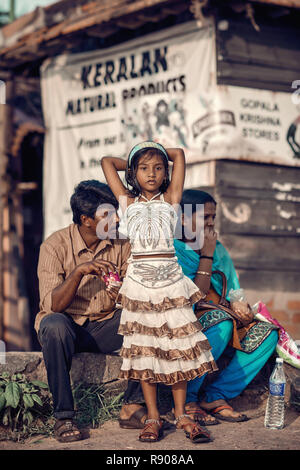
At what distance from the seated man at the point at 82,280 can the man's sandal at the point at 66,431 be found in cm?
35

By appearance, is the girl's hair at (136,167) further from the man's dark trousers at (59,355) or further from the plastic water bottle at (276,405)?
the plastic water bottle at (276,405)

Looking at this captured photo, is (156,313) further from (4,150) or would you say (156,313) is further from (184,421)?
(4,150)


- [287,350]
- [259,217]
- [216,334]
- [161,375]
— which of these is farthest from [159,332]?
[259,217]

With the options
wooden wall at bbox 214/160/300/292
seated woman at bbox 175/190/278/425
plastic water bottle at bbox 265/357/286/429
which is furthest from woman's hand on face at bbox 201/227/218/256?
wooden wall at bbox 214/160/300/292

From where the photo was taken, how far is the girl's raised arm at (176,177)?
386cm

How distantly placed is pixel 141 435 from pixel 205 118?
394 centimetres

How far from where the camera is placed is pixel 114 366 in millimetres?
4410

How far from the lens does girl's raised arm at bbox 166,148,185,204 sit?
3863 mm

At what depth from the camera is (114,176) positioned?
391 cm

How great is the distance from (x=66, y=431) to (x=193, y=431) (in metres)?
0.73

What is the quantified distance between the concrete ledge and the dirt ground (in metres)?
0.37

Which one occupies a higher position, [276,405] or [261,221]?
[261,221]

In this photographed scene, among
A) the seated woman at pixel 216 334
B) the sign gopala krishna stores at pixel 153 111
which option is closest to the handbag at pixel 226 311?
the seated woman at pixel 216 334
